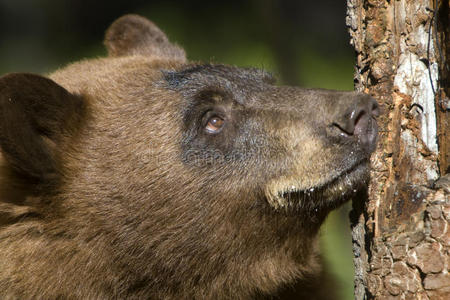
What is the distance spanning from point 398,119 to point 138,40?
8.41ft

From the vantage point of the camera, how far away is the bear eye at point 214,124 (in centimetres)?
414

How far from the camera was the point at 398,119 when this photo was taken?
12.4 feet

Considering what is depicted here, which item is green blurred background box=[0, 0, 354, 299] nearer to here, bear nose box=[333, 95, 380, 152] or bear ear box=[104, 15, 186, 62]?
bear ear box=[104, 15, 186, 62]

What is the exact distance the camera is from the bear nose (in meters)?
3.74

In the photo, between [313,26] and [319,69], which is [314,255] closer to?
[319,69]

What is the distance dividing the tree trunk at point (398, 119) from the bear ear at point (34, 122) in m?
1.76

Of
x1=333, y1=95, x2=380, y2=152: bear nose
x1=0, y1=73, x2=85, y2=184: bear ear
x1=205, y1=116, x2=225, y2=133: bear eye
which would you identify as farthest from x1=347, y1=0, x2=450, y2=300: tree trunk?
x1=0, y1=73, x2=85, y2=184: bear ear

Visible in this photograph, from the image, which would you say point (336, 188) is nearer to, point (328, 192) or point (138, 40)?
Answer: point (328, 192)

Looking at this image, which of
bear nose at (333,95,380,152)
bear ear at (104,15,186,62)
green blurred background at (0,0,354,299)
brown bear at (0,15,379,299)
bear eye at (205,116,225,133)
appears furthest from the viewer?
green blurred background at (0,0,354,299)

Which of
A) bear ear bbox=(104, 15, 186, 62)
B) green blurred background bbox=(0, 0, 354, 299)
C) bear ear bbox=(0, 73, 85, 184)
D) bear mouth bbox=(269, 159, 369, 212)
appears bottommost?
bear mouth bbox=(269, 159, 369, 212)

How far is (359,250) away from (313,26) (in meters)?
8.93

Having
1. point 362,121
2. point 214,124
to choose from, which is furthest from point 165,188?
point 362,121

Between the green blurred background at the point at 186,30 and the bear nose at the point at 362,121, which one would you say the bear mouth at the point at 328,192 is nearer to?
the bear nose at the point at 362,121

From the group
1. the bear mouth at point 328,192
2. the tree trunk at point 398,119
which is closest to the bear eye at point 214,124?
the bear mouth at point 328,192
